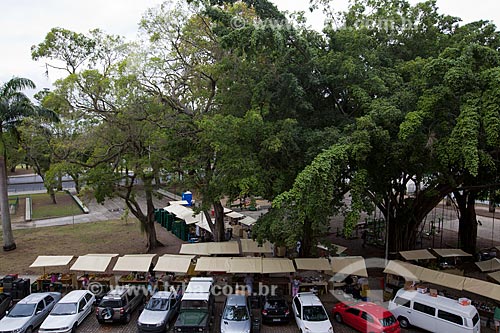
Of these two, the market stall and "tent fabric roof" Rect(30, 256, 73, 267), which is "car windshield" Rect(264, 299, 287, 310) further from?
"tent fabric roof" Rect(30, 256, 73, 267)

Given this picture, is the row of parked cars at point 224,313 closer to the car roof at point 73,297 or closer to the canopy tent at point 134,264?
the car roof at point 73,297

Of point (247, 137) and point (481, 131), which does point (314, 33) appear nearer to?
point (247, 137)

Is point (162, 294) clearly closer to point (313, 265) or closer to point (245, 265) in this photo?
point (245, 265)

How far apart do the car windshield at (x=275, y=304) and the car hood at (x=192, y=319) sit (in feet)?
8.26

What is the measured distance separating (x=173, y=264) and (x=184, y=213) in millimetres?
10042

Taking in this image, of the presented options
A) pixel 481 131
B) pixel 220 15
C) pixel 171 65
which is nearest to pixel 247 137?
pixel 220 15

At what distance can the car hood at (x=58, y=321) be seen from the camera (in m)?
13.2

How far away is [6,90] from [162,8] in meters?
11.4

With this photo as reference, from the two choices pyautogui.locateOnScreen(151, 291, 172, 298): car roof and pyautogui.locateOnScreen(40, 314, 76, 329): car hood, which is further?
pyautogui.locateOnScreen(151, 291, 172, 298): car roof

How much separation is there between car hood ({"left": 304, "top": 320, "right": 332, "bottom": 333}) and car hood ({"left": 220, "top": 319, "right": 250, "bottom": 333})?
2083 millimetres

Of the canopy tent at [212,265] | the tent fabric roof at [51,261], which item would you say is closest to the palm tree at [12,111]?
the tent fabric roof at [51,261]

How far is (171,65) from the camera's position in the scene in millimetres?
20969

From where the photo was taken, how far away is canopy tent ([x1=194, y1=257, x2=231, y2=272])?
54.5 ft

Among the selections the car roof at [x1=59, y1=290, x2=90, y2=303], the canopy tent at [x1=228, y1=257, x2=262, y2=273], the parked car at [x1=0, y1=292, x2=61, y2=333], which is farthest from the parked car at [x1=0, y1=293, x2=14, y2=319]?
the canopy tent at [x1=228, y1=257, x2=262, y2=273]
